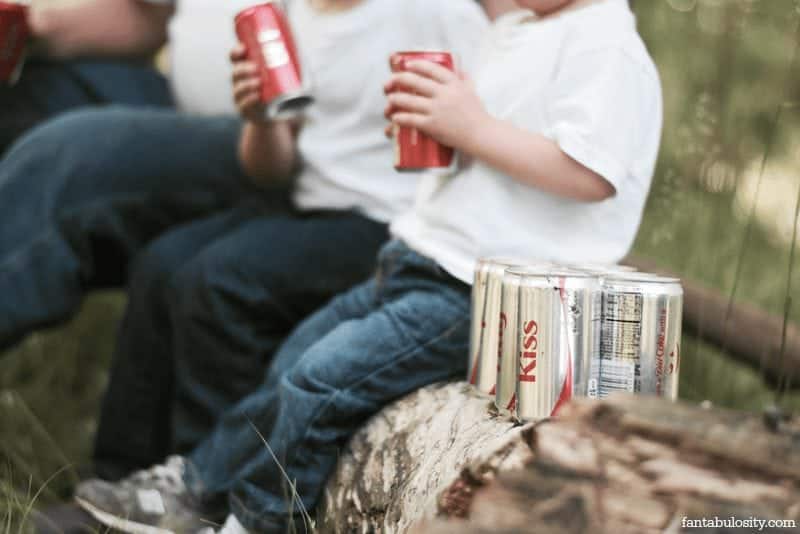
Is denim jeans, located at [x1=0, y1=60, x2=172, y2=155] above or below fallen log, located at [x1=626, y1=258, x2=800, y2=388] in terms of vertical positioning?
above

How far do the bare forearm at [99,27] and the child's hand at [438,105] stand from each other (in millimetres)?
1288

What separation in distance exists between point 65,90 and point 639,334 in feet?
6.11

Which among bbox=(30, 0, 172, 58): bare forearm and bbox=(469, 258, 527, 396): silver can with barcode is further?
bbox=(30, 0, 172, 58): bare forearm

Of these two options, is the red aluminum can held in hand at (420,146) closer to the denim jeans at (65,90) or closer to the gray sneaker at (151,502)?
the gray sneaker at (151,502)

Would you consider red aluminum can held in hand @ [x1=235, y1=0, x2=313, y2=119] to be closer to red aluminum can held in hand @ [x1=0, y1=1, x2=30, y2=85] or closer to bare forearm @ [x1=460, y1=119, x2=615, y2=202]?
bare forearm @ [x1=460, y1=119, x2=615, y2=202]

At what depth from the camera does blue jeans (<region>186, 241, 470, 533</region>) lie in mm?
1687

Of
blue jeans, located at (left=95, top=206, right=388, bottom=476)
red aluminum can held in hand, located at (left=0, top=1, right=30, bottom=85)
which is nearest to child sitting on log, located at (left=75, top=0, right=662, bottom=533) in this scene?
blue jeans, located at (left=95, top=206, right=388, bottom=476)

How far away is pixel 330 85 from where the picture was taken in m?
2.21

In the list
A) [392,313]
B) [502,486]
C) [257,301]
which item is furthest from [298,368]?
[502,486]

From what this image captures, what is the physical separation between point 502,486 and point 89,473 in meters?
1.56

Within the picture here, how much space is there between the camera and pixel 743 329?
2338 mm

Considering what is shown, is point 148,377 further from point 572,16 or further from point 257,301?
point 572,16

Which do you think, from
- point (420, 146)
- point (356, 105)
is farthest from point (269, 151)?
point (420, 146)

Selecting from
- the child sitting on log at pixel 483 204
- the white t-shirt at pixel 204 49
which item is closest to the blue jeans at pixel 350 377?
the child sitting on log at pixel 483 204
